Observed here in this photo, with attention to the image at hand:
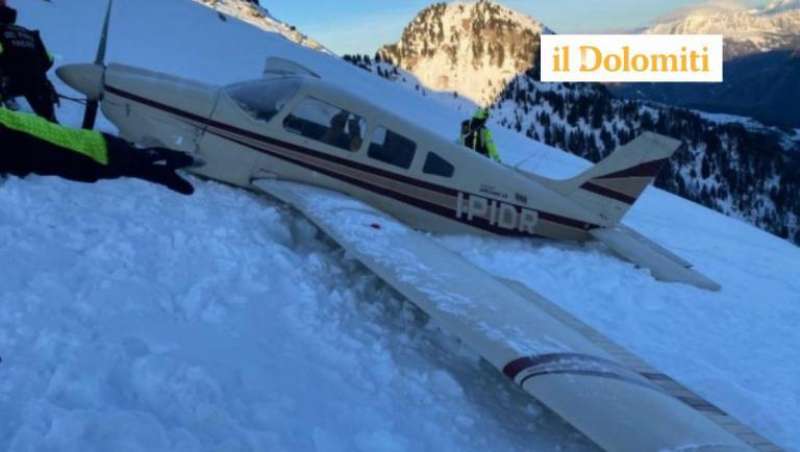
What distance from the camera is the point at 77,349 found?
12.6 ft

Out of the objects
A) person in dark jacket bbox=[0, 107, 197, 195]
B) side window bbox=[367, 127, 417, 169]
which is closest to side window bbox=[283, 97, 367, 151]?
side window bbox=[367, 127, 417, 169]

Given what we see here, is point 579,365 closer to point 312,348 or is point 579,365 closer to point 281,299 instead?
point 312,348

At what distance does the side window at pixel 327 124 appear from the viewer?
9023 mm

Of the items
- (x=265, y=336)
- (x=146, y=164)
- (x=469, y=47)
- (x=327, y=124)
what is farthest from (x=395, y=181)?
(x=469, y=47)

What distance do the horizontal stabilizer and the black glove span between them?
6561 mm

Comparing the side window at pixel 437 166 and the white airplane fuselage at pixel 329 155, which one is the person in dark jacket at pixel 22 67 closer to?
the white airplane fuselage at pixel 329 155

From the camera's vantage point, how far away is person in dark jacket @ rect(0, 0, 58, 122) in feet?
27.1

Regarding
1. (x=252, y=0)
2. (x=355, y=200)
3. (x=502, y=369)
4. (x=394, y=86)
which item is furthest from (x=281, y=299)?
(x=252, y=0)

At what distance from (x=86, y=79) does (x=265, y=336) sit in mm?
5866

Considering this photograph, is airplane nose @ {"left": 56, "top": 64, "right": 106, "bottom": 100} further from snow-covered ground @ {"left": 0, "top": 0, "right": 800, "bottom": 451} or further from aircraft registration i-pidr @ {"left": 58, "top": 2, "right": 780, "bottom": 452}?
snow-covered ground @ {"left": 0, "top": 0, "right": 800, "bottom": 451}

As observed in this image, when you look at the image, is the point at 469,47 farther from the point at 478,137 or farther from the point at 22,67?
the point at 22,67

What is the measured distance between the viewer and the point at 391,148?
9.28 metres

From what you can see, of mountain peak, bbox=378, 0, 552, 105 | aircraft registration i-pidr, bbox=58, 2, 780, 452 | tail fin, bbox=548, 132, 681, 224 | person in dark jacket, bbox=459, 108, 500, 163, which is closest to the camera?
aircraft registration i-pidr, bbox=58, 2, 780, 452

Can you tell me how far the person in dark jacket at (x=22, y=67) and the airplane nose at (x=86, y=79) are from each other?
12.0 inches
